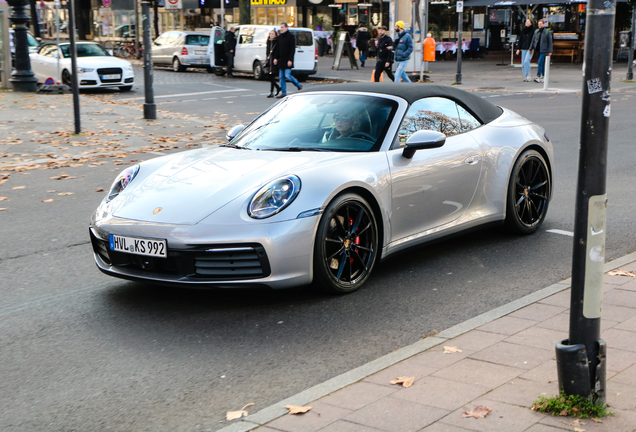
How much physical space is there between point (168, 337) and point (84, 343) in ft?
1.50

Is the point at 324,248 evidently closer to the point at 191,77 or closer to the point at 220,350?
the point at 220,350

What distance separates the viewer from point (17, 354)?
427 centimetres

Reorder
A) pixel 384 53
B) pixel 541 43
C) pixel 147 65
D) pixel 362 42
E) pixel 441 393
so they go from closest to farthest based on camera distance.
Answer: pixel 441 393, pixel 147 65, pixel 384 53, pixel 541 43, pixel 362 42

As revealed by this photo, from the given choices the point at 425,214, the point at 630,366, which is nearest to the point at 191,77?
the point at 425,214

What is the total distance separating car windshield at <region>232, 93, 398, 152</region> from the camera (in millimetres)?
5719

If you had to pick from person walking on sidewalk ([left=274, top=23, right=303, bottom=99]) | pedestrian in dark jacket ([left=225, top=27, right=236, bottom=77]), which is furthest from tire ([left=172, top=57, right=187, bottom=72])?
person walking on sidewalk ([left=274, top=23, right=303, bottom=99])

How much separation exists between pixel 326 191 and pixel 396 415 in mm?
1936

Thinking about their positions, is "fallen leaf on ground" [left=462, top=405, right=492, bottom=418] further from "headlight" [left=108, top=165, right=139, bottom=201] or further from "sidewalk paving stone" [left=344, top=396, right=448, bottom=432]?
"headlight" [left=108, top=165, right=139, bottom=201]

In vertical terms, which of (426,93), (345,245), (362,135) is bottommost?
(345,245)

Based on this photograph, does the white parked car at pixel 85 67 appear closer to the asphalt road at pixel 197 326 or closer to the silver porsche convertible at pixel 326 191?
the asphalt road at pixel 197 326

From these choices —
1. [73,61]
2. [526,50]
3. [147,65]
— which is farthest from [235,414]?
[526,50]

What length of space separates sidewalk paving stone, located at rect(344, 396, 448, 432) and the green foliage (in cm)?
42

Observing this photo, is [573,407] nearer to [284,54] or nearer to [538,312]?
[538,312]

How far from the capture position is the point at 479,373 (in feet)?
12.5
